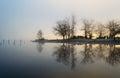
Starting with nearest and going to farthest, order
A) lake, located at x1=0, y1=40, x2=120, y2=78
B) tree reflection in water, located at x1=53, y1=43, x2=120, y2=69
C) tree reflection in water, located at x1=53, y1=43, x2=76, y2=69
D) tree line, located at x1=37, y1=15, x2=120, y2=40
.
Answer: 1. lake, located at x1=0, y1=40, x2=120, y2=78
2. tree reflection in water, located at x1=53, y1=43, x2=76, y2=69
3. tree reflection in water, located at x1=53, y1=43, x2=120, y2=69
4. tree line, located at x1=37, y1=15, x2=120, y2=40

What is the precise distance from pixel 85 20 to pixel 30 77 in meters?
69.2

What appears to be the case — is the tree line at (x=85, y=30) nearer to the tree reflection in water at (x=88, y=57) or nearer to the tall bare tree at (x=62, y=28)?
the tall bare tree at (x=62, y=28)

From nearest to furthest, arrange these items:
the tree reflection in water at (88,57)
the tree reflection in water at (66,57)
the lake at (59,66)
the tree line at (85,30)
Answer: the lake at (59,66) → the tree reflection in water at (66,57) → the tree reflection in water at (88,57) → the tree line at (85,30)

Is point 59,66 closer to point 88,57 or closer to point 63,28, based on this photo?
point 88,57

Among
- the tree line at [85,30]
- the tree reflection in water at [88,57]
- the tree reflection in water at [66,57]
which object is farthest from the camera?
the tree line at [85,30]

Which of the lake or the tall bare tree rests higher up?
the tall bare tree

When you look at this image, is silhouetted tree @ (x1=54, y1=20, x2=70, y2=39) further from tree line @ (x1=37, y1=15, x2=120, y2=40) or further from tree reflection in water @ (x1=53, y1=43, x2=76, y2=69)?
tree reflection in water @ (x1=53, y1=43, x2=76, y2=69)

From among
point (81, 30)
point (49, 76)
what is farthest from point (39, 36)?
point (49, 76)

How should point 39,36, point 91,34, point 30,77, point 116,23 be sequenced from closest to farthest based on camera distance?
point 30,77 < point 116,23 < point 91,34 < point 39,36

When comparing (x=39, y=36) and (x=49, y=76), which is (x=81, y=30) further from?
(x=49, y=76)

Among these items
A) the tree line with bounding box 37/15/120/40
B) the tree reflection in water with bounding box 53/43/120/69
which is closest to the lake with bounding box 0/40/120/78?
the tree reflection in water with bounding box 53/43/120/69

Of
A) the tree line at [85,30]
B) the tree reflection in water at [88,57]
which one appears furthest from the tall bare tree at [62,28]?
the tree reflection in water at [88,57]

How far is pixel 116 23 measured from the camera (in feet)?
233

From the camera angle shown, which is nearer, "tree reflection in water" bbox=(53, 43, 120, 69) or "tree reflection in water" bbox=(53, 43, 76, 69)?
"tree reflection in water" bbox=(53, 43, 76, 69)
